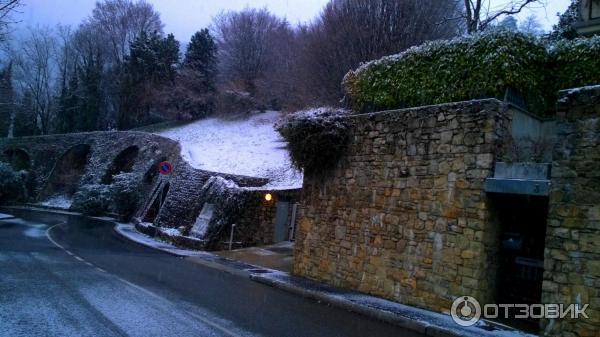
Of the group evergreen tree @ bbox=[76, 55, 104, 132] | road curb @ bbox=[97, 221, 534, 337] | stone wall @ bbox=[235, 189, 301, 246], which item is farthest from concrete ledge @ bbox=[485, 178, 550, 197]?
evergreen tree @ bbox=[76, 55, 104, 132]

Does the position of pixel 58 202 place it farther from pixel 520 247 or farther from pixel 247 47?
pixel 520 247

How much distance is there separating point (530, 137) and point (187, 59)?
37516 mm

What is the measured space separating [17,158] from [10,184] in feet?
32.8

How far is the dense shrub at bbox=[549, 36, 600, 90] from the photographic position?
8547mm

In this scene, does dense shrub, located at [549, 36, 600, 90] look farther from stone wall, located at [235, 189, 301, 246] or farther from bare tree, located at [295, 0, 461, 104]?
bare tree, located at [295, 0, 461, 104]

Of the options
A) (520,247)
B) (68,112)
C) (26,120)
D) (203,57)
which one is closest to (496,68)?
(520,247)

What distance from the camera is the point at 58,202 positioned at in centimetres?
3481

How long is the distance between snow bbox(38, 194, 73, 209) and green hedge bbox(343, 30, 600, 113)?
30.4 m

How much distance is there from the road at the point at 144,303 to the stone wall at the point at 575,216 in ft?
7.61

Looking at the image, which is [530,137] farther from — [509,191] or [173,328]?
[173,328]

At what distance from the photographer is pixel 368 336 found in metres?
6.75

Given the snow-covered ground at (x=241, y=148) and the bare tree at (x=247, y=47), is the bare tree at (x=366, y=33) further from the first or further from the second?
the bare tree at (x=247, y=47)

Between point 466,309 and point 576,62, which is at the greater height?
point 576,62

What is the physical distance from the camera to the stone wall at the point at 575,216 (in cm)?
628
